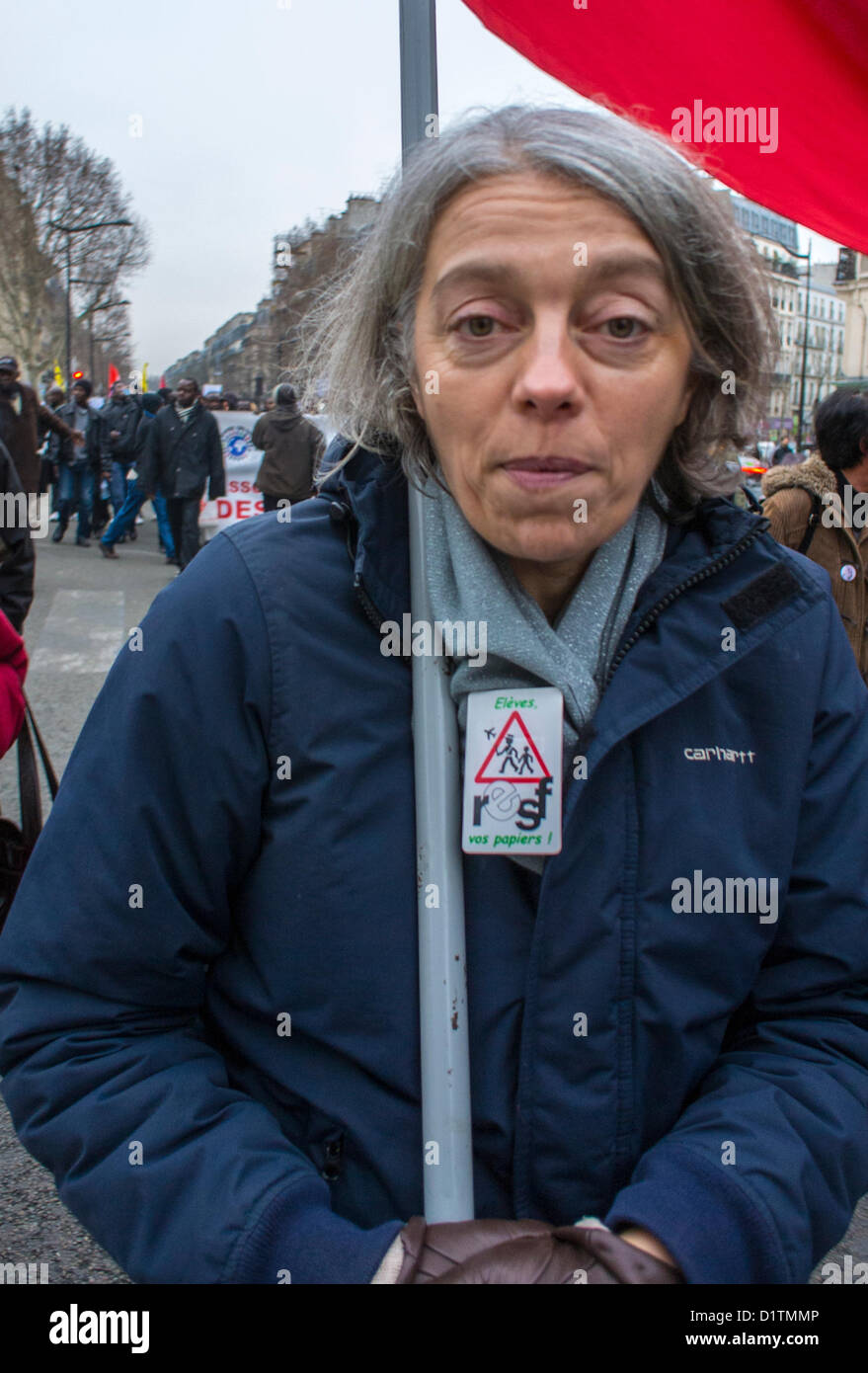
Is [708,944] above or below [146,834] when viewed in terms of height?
below

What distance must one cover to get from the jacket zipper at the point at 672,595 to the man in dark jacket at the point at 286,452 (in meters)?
9.65

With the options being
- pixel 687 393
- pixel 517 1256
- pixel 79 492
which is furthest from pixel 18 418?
pixel 517 1256

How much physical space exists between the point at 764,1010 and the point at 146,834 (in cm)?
75

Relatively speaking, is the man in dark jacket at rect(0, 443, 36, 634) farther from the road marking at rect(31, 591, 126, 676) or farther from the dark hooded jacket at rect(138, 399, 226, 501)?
the dark hooded jacket at rect(138, 399, 226, 501)

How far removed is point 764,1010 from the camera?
1483 millimetres

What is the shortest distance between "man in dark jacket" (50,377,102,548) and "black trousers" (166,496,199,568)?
3.04 metres

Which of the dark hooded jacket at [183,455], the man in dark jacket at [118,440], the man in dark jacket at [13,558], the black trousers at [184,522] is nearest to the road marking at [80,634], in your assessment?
the black trousers at [184,522]

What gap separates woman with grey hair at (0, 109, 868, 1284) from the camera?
1280 millimetres

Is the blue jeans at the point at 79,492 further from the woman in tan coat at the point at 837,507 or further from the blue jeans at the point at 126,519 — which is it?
the woman in tan coat at the point at 837,507

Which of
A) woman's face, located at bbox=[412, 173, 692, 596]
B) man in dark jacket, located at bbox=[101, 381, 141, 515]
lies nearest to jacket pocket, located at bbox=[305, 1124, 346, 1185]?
woman's face, located at bbox=[412, 173, 692, 596]

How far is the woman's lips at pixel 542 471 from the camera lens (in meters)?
1.37

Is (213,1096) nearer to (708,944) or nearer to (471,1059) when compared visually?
(471,1059)

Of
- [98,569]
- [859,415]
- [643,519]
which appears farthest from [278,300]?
[643,519]
